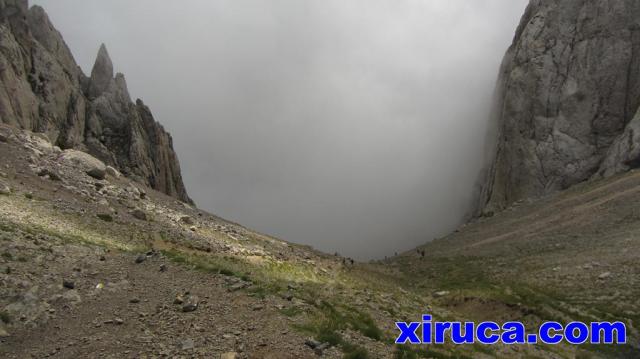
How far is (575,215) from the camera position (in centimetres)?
4656

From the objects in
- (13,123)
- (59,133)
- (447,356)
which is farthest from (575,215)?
(59,133)

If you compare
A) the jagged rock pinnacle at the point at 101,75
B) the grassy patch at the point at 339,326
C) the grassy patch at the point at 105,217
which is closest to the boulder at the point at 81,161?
the grassy patch at the point at 105,217

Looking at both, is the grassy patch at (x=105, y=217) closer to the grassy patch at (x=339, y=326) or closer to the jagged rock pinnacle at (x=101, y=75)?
the grassy patch at (x=339, y=326)

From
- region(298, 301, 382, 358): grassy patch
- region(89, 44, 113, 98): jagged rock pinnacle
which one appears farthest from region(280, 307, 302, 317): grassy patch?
region(89, 44, 113, 98): jagged rock pinnacle

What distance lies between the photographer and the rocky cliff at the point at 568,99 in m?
80.2

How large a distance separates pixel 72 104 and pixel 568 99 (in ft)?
329

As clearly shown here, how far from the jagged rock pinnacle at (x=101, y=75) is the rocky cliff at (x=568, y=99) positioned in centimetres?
9391

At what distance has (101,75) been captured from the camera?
86625mm

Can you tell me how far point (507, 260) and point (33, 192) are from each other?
135 ft

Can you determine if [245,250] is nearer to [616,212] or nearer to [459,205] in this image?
[616,212]

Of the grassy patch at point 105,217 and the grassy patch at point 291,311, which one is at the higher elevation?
the grassy patch at point 105,217

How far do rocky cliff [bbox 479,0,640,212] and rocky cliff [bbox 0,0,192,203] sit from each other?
3217 inches

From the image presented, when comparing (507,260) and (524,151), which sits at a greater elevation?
(524,151)

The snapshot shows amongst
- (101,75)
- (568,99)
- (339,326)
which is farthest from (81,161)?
(568,99)
